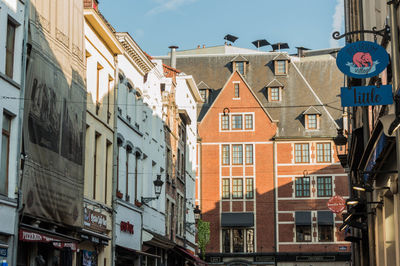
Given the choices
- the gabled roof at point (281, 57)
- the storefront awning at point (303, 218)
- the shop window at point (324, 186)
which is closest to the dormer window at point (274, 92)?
the gabled roof at point (281, 57)

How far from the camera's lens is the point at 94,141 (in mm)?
27500

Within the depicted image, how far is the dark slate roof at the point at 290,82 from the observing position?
215 ft

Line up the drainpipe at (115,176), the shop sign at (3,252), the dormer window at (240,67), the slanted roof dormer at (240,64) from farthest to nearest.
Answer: the dormer window at (240,67) → the slanted roof dormer at (240,64) → the drainpipe at (115,176) → the shop sign at (3,252)

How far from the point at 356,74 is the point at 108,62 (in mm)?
16979

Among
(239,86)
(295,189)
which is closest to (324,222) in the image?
(295,189)

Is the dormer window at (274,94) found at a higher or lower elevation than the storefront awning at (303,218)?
higher

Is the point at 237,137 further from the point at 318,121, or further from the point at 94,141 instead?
the point at 94,141

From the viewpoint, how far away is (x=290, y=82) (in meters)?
68.8

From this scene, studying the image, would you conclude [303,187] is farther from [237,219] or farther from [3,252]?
[3,252]

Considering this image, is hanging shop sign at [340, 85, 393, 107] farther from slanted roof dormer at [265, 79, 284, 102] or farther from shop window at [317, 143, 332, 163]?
slanted roof dormer at [265, 79, 284, 102]

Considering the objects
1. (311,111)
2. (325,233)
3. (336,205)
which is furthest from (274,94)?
(336,205)

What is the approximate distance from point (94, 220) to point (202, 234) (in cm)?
3318

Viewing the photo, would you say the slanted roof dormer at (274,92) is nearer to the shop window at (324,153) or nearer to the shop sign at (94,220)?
the shop window at (324,153)

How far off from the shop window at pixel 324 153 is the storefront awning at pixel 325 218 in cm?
448
